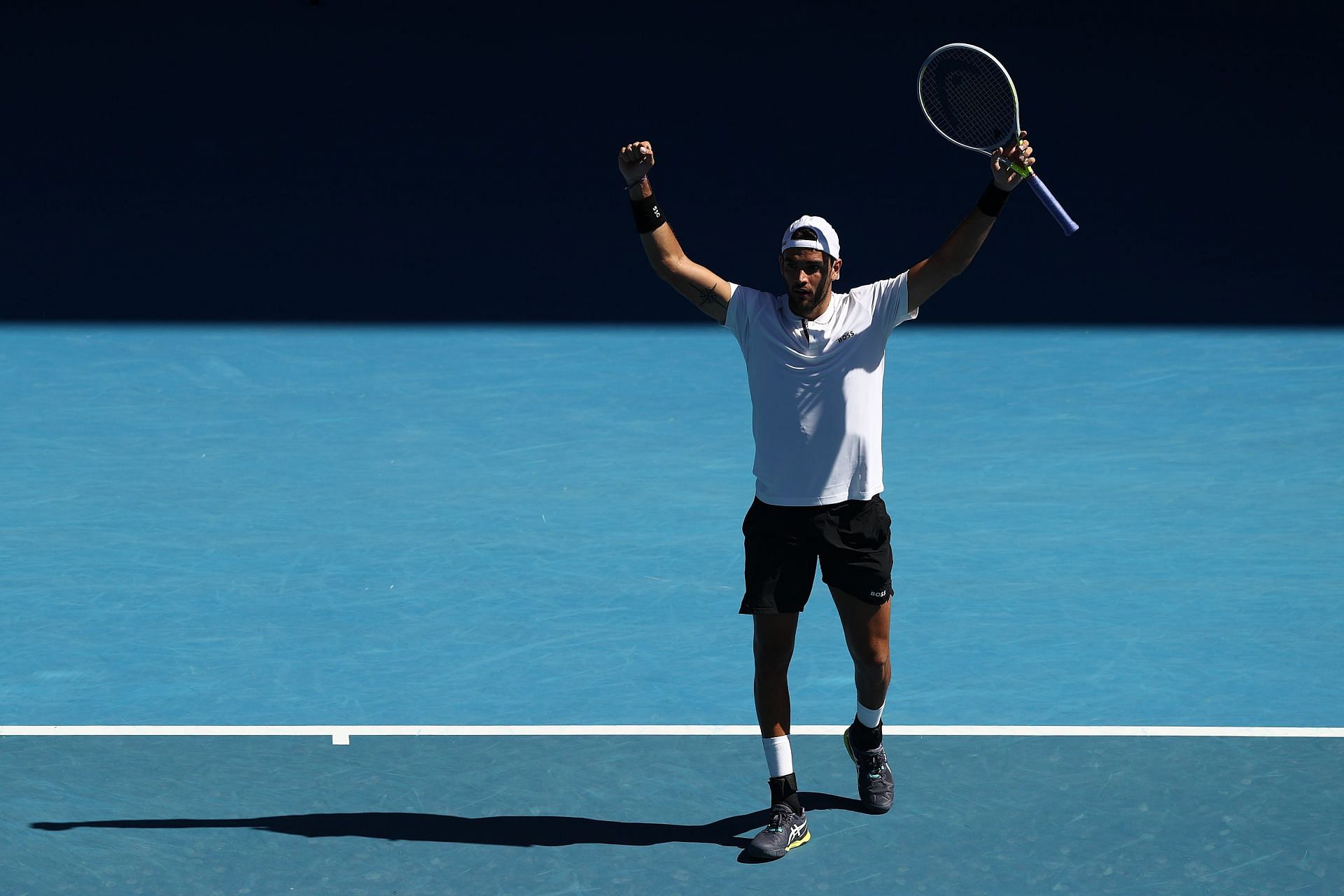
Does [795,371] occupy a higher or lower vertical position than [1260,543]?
higher

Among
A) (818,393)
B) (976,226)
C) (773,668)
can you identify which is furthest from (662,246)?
(773,668)

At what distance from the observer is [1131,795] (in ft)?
20.6

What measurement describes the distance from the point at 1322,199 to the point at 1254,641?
7970 mm

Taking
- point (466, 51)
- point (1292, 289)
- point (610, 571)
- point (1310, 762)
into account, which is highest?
point (466, 51)

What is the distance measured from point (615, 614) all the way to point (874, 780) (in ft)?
7.19

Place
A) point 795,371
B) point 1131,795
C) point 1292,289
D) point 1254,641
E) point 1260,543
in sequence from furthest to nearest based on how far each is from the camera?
1. point 1292,289
2. point 1260,543
3. point 1254,641
4. point 1131,795
5. point 795,371

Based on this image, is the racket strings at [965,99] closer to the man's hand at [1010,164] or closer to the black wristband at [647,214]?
the man's hand at [1010,164]

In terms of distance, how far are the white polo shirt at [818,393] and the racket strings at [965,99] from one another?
1.18m

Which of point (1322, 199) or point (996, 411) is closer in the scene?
point (996, 411)

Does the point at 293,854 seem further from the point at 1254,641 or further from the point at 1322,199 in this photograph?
the point at 1322,199

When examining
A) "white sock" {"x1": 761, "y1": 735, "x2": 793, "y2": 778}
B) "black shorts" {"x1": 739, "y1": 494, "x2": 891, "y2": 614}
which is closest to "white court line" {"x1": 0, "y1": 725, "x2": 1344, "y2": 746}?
"white sock" {"x1": 761, "y1": 735, "x2": 793, "y2": 778}

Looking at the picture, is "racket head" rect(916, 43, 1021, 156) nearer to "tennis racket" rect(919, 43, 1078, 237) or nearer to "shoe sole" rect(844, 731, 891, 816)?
"tennis racket" rect(919, 43, 1078, 237)

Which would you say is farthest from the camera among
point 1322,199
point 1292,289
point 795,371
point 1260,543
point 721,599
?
point 1322,199

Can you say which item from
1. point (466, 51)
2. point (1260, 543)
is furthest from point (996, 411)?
point (466, 51)
